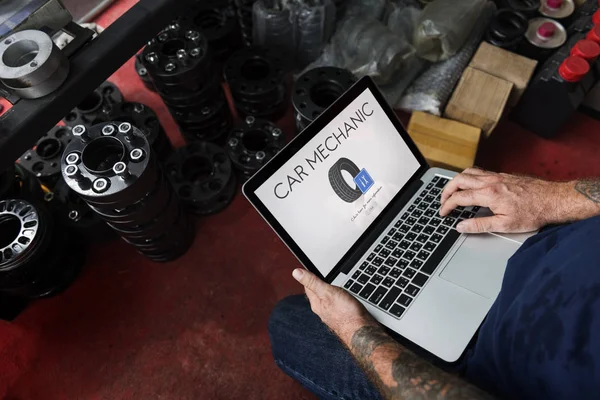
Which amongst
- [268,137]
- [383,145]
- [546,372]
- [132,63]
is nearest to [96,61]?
[383,145]

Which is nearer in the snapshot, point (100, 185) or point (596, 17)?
point (100, 185)

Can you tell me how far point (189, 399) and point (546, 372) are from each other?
88 centimetres

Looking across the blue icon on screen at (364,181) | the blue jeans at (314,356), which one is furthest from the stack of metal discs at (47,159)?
the blue icon on screen at (364,181)

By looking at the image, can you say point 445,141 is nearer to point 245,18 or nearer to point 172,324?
point 245,18

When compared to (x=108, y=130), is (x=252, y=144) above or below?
below

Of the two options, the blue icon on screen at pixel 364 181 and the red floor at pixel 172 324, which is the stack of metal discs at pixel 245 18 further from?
the blue icon on screen at pixel 364 181

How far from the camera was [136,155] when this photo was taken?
2.84 feet

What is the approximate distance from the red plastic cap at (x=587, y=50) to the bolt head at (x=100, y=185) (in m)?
1.32

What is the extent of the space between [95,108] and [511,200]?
1278 millimetres

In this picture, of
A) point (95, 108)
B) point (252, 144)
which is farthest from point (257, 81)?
point (95, 108)

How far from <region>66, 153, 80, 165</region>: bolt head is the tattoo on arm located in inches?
37.8

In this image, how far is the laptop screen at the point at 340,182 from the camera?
2.55 ft

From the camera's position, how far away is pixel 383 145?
0.88 metres

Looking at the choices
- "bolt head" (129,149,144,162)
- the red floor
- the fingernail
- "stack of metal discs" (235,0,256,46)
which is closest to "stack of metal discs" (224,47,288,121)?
"stack of metal discs" (235,0,256,46)
